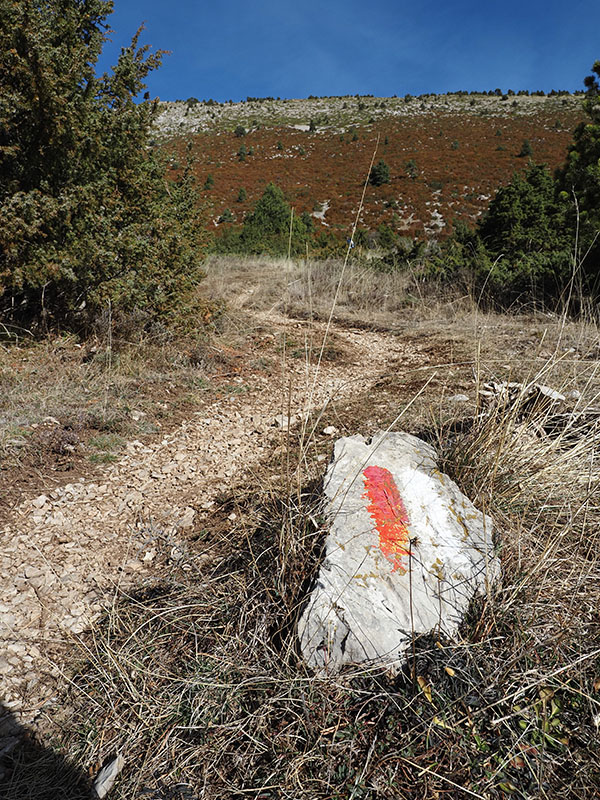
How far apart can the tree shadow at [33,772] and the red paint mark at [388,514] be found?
1.09m

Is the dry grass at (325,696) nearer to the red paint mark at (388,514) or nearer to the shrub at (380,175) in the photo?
the red paint mark at (388,514)

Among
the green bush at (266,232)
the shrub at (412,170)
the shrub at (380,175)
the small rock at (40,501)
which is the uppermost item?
the shrub at (412,170)

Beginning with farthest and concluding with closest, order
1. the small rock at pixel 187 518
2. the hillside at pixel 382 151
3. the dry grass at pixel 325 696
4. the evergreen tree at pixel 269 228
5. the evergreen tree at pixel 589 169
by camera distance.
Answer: the hillside at pixel 382 151
the evergreen tree at pixel 269 228
the evergreen tree at pixel 589 169
the small rock at pixel 187 518
the dry grass at pixel 325 696

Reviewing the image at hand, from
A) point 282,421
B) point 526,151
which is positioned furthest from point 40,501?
point 526,151

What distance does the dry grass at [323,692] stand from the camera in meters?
1.05

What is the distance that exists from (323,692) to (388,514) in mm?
627

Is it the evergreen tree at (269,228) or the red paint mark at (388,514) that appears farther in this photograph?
the evergreen tree at (269,228)

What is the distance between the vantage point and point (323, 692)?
1.24m

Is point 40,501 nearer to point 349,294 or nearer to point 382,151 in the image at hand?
point 349,294

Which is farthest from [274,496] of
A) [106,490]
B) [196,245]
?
[196,245]

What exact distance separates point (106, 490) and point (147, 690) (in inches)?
55.4

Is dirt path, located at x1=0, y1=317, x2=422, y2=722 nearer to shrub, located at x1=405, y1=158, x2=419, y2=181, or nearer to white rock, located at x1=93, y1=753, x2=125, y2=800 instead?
white rock, located at x1=93, y1=753, x2=125, y2=800

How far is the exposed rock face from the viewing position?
130 cm

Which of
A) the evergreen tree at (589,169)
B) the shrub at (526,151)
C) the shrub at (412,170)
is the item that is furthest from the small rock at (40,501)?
the shrub at (526,151)
